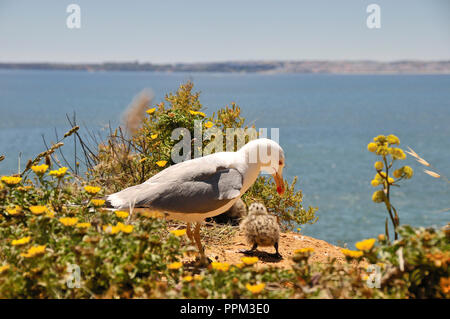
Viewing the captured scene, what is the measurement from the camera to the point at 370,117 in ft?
247

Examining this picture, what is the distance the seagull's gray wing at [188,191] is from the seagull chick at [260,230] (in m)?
0.81

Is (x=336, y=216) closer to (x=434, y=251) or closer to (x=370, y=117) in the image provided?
(x=434, y=251)

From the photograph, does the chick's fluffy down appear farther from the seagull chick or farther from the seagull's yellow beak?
the seagull's yellow beak

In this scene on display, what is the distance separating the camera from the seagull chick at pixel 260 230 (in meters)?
5.47

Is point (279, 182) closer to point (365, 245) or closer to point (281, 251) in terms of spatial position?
point (281, 251)

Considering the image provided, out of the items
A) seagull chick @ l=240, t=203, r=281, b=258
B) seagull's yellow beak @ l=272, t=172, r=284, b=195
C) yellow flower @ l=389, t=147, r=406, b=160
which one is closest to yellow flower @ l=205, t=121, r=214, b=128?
seagull chick @ l=240, t=203, r=281, b=258

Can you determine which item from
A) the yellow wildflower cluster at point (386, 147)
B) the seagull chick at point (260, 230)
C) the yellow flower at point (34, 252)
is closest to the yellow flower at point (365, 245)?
the yellow wildflower cluster at point (386, 147)

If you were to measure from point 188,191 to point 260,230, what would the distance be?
1.13m

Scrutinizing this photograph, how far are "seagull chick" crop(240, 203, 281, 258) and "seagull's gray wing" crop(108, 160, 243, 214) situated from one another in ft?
2.64

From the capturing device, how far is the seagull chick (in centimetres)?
547

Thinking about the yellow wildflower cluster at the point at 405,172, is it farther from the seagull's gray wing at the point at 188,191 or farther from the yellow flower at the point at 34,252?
the yellow flower at the point at 34,252

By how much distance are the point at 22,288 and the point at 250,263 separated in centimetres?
150
